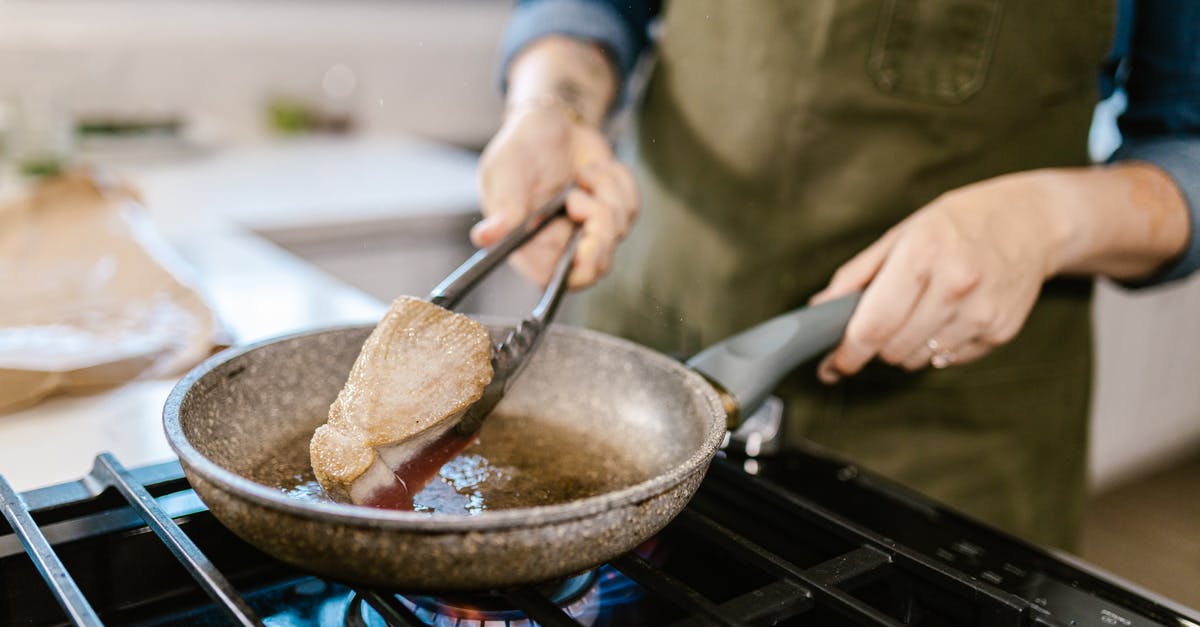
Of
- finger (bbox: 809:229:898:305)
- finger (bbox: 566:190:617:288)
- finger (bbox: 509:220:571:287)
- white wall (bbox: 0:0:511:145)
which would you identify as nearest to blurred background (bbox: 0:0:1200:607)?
white wall (bbox: 0:0:511:145)

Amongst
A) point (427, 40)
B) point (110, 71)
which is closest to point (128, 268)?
point (110, 71)

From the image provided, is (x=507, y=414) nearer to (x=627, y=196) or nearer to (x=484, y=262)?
(x=484, y=262)

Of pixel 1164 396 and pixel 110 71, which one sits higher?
pixel 110 71

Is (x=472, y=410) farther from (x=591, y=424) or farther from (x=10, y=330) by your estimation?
(x=10, y=330)

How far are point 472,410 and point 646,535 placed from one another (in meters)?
0.15

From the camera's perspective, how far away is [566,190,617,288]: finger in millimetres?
800

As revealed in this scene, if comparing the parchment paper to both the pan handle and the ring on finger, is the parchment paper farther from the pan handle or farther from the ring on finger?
the ring on finger

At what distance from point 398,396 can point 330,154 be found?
5.14 feet

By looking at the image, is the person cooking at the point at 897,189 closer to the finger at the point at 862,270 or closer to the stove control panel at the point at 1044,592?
the finger at the point at 862,270

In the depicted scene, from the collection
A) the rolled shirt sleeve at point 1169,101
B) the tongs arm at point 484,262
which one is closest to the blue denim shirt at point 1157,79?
the rolled shirt sleeve at point 1169,101

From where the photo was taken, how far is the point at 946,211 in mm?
752

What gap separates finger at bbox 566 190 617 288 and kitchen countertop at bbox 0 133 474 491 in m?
0.29

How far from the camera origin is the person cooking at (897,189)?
781 mm

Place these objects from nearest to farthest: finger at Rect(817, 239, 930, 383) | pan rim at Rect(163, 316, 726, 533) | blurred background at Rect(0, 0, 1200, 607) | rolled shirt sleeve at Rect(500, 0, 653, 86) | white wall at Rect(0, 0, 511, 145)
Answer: pan rim at Rect(163, 316, 726, 533)
finger at Rect(817, 239, 930, 383)
rolled shirt sleeve at Rect(500, 0, 653, 86)
blurred background at Rect(0, 0, 1200, 607)
white wall at Rect(0, 0, 511, 145)
